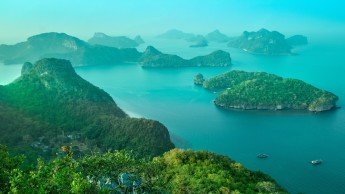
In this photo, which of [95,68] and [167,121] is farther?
[95,68]

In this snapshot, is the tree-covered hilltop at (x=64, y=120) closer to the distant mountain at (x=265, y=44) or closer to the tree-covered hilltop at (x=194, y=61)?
the tree-covered hilltop at (x=194, y=61)

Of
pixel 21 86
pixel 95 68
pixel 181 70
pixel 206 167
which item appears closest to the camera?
pixel 206 167

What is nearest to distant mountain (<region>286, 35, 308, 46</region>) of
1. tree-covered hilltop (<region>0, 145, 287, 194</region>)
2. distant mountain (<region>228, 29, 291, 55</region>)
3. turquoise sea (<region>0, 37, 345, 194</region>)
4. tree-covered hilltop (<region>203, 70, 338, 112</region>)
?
distant mountain (<region>228, 29, 291, 55</region>)

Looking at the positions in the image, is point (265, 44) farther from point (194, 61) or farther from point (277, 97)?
point (277, 97)

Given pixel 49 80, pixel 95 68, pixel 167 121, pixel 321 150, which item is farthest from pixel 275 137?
pixel 95 68

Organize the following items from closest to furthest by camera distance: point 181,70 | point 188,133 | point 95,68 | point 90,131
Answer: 1. point 90,131
2. point 188,133
3. point 181,70
4. point 95,68

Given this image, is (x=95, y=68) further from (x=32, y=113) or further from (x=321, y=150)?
(x=321, y=150)
